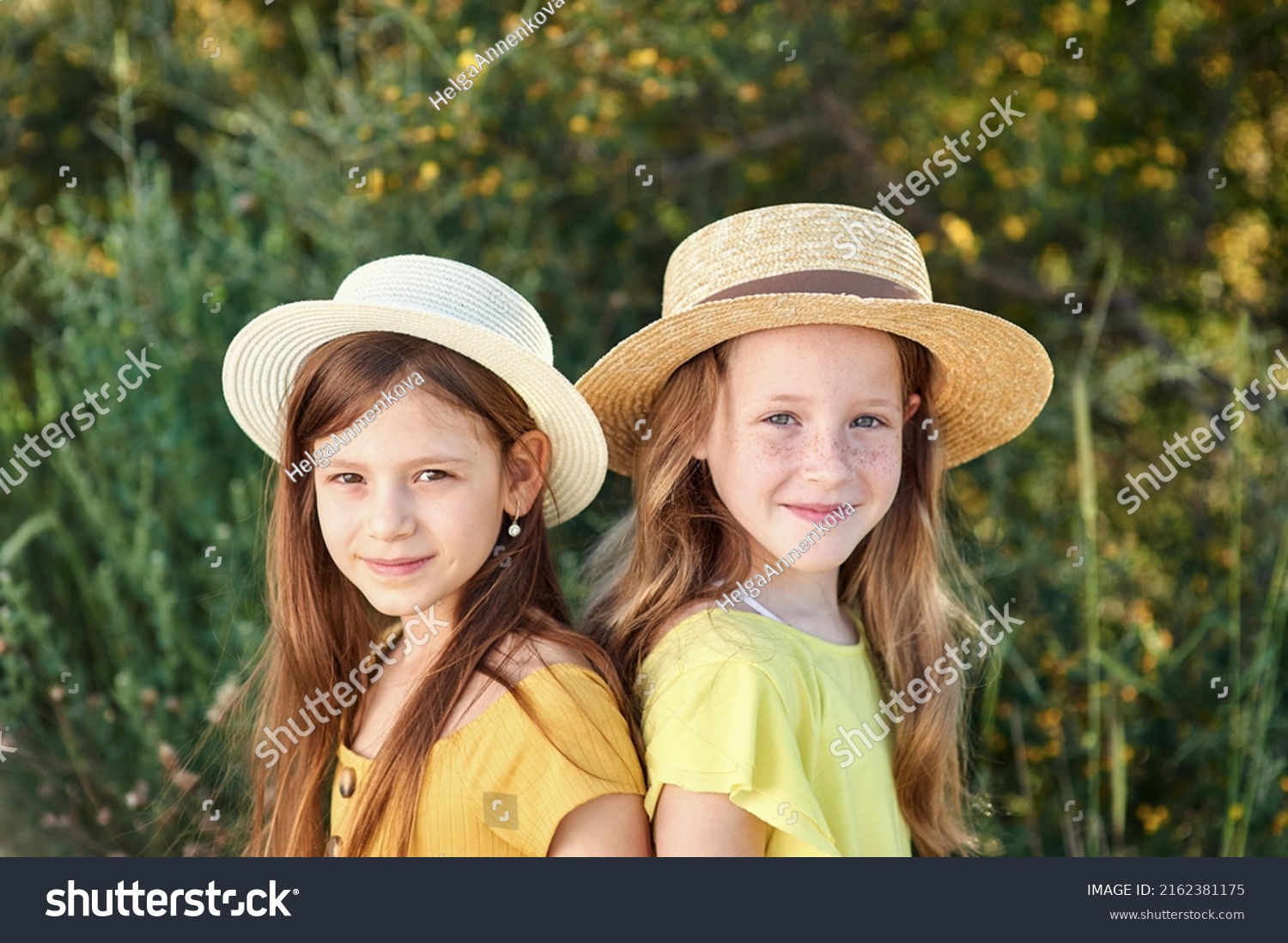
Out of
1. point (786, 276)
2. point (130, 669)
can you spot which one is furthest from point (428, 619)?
point (130, 669)

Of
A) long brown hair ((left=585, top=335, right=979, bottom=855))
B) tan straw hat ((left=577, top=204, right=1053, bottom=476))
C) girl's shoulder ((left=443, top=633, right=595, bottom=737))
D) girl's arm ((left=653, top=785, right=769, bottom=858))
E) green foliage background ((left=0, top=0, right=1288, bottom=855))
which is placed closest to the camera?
girl's arm ((left=653, top=785, right=769, bottom=858))

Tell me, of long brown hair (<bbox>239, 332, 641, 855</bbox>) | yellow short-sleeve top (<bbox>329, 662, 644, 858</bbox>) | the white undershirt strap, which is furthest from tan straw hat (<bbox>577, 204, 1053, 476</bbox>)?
yellow short-sleeve top (<bbox>329, 662, 644, 858</bbox>)

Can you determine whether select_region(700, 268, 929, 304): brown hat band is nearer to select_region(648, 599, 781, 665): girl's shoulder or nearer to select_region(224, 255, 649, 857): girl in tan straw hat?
select_region(224, 255, 649, 857): girl in tan straw hat

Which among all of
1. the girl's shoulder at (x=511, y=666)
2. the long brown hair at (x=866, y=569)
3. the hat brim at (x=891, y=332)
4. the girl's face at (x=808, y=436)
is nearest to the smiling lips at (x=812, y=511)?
the girl's face at (x=808, y=436)

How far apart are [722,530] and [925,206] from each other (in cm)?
273

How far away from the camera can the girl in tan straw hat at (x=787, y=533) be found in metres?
2.00

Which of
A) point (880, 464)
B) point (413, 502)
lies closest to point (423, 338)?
point (413, 502)

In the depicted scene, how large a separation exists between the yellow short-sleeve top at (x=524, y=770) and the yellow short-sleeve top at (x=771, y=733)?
0.09 m

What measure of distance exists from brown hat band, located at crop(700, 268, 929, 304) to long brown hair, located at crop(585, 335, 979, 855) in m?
0.11

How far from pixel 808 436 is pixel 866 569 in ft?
1.61

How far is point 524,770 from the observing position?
1978 millimetres

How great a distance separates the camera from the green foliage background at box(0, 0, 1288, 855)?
11.0ft

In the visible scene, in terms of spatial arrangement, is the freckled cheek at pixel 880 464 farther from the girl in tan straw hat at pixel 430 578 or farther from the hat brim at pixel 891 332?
the girl in tan straw hat at pixel 430 578

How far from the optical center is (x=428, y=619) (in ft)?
7.47
